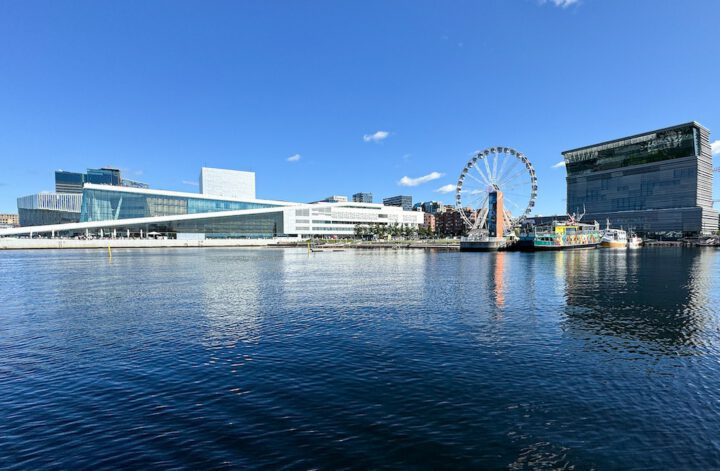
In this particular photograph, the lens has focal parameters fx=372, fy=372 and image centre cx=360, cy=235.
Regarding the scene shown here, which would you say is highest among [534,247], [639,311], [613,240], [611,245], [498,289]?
[613,240]

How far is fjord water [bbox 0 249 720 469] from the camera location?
1238cm

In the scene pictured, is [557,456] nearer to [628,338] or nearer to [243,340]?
[628,338]

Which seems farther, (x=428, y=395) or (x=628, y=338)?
(x=628, y=338)

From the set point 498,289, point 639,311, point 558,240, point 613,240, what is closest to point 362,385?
point 639,311

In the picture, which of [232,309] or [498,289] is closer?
[232,309]

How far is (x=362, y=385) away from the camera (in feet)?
58.3

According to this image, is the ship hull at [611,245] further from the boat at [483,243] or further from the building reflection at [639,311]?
the building reflection at [639,311]

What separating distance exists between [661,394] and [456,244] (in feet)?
601

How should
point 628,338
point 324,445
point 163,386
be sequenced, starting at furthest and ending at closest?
point 628,338 → point 163,386 → point 324,445

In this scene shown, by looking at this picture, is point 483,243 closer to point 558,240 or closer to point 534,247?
point 534,247

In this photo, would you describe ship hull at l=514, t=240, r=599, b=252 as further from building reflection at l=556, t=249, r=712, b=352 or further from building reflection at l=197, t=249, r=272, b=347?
building reflection at l=197, t=249, r=272, b=347

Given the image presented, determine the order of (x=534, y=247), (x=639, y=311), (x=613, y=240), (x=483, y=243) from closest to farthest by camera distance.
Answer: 1. (x=639, y=311)
2. (x=534, y=247)
3. (x=483, y=243)
4. (x=613, y=240)

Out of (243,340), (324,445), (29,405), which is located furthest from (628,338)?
(29,405)

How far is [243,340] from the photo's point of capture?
25500 mm
